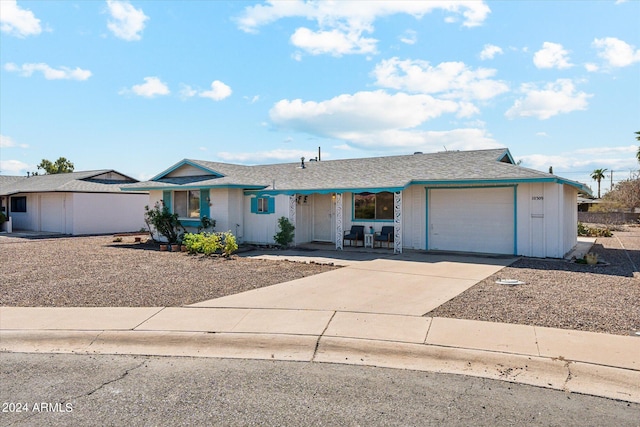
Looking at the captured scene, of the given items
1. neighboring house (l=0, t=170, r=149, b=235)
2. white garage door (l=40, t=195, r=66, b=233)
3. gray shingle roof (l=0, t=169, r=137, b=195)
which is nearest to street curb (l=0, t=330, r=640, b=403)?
gray shingle roof (l=0, t=169, r=137, b=195)

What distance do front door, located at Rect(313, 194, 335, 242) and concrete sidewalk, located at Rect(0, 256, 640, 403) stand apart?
11.1 m

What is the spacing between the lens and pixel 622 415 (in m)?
4.21

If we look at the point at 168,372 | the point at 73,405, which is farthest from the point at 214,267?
the point at 73,405

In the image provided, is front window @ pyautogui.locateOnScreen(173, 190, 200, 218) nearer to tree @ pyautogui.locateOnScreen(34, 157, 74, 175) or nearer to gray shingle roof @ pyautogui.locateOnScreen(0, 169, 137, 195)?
gray shingle roof @ pyautogui.locateOnScreen(0, 169, 137, 195)

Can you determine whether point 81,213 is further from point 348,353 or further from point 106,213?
point 348,353

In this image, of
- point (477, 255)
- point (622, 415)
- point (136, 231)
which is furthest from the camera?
point (136, 231)

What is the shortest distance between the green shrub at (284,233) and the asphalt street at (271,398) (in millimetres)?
12519

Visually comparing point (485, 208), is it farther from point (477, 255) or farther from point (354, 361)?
point (354, 361)

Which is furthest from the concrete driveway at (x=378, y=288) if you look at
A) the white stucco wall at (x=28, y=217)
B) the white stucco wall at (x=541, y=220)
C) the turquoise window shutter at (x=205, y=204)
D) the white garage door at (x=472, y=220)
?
the white stucco wall at (x=28, y=217)

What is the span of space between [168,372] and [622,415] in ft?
15.6

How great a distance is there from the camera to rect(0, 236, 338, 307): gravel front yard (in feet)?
29.4

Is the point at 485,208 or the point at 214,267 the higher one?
the point at 485,208

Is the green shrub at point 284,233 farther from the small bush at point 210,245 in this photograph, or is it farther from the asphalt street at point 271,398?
the asphalt street at point 271,398

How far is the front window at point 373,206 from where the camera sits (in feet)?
59.5
